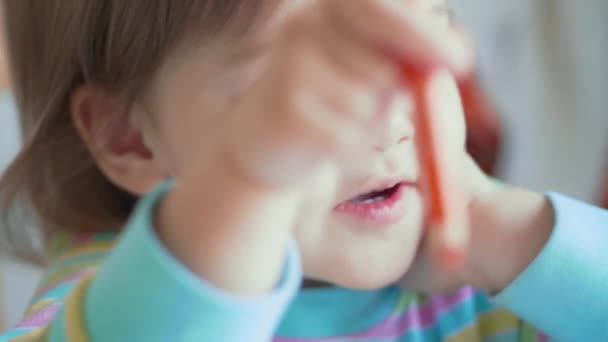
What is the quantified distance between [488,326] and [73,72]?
0.36m

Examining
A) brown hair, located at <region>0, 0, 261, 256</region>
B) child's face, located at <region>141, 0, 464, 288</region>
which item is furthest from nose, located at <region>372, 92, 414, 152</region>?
brown hair, located at <region>0, 0, 261, 256</region>

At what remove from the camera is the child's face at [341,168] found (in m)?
0.41

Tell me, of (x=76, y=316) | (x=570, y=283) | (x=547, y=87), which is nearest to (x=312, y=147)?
(x=76, y=316)

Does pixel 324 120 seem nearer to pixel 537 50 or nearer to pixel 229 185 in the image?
pixel 229 185

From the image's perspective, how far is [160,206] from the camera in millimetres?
292

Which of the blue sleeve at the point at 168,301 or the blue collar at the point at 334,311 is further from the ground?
the blue sleeve at the point at 168,301

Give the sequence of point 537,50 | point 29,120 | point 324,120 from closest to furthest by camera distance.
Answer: point 324,120 < point 29,120 < point 537,50

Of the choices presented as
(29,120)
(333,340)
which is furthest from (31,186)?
(333,340)

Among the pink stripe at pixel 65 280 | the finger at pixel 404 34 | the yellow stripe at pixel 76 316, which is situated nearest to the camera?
the finger at pixel 404 34

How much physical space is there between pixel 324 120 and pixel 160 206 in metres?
0.10

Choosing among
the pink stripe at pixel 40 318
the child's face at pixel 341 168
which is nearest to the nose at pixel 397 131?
the child's face at pixel 341 168

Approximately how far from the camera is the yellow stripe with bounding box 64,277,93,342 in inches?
12.5

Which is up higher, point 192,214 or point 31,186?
point 192,214

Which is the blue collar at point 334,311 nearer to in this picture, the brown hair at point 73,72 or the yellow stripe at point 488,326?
the yellow stripe at point 488,326
